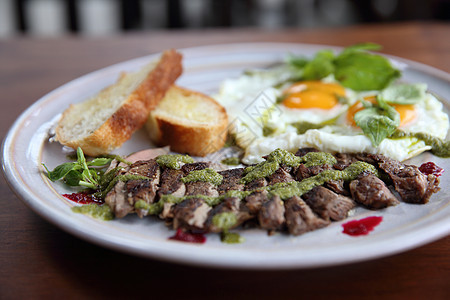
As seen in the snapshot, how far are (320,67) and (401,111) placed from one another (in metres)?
1.10

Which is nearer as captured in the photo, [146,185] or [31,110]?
[146,185]

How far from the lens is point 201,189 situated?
8.27 feet

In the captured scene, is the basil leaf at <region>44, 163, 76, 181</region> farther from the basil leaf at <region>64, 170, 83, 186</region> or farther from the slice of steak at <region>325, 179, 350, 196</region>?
the slice of steak at <region>325, 179, 350, 196</region>

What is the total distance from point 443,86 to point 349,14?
249 inches

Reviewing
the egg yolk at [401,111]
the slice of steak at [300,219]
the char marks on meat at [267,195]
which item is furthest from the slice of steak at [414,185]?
the egg yolk at [401,111]

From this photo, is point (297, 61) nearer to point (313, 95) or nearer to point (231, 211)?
point (313, 95)

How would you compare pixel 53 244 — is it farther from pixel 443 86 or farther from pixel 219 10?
pixel 219 10

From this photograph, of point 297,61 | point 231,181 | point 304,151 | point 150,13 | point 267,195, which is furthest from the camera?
point 150,13

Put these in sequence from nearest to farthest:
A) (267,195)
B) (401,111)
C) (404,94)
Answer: (267,195) → (401,111) → (404,94)

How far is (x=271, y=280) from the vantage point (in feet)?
7.04

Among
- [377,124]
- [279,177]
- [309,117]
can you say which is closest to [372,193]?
[279,177]

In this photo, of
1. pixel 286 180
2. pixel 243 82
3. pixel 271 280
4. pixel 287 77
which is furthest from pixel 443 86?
pixel 271 280

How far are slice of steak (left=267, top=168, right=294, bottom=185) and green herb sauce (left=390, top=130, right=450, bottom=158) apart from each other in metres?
0.98

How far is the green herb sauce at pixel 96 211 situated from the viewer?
93.9 inches
